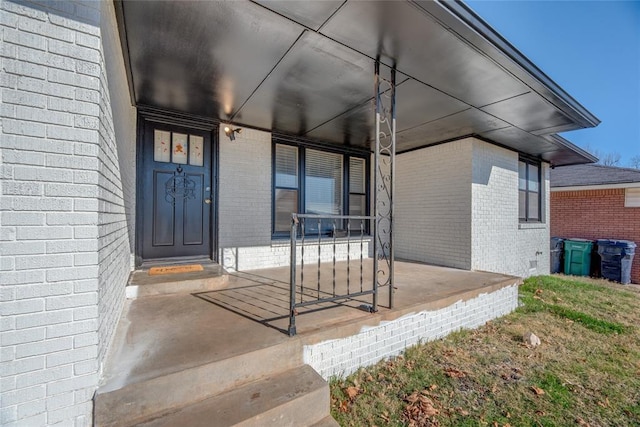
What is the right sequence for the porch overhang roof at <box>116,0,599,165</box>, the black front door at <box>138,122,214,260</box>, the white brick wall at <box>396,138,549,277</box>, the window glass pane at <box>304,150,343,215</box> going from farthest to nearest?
the window glass pane at <box>304,150,343,215</box> < the white brick wall at <box>396,138,549,277</box> < the black front door at <box>138,122,214,260</box> < the porch overhang roof at <box>116,0,599,165</box>

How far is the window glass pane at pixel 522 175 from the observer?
6.50 meters

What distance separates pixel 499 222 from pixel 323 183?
360 centimetres

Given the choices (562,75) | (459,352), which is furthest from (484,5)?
(562,75)

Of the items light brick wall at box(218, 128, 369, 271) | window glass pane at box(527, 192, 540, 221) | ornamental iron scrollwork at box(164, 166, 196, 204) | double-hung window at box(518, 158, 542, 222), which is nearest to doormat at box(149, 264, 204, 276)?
light brick wall at box(218, 128, 369, 271)

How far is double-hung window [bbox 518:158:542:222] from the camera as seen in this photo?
6.52 meters

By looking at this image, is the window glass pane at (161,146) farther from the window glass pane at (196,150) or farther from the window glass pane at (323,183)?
the window glass pane at (323,183)

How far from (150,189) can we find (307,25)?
302cm

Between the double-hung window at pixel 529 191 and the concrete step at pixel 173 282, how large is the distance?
662 cm

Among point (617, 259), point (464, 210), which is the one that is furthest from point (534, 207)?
point (464, 210)

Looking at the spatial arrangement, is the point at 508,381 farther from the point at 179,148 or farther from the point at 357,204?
the point at 179,148

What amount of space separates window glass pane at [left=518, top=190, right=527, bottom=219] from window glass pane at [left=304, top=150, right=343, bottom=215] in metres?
4.26

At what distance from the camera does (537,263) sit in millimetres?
6684

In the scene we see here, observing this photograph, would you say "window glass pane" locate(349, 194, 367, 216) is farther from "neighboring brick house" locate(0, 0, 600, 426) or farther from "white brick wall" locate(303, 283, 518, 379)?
"white brick wall" locate(303, 283, 518, 379)

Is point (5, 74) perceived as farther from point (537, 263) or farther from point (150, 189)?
point (537, 263)
